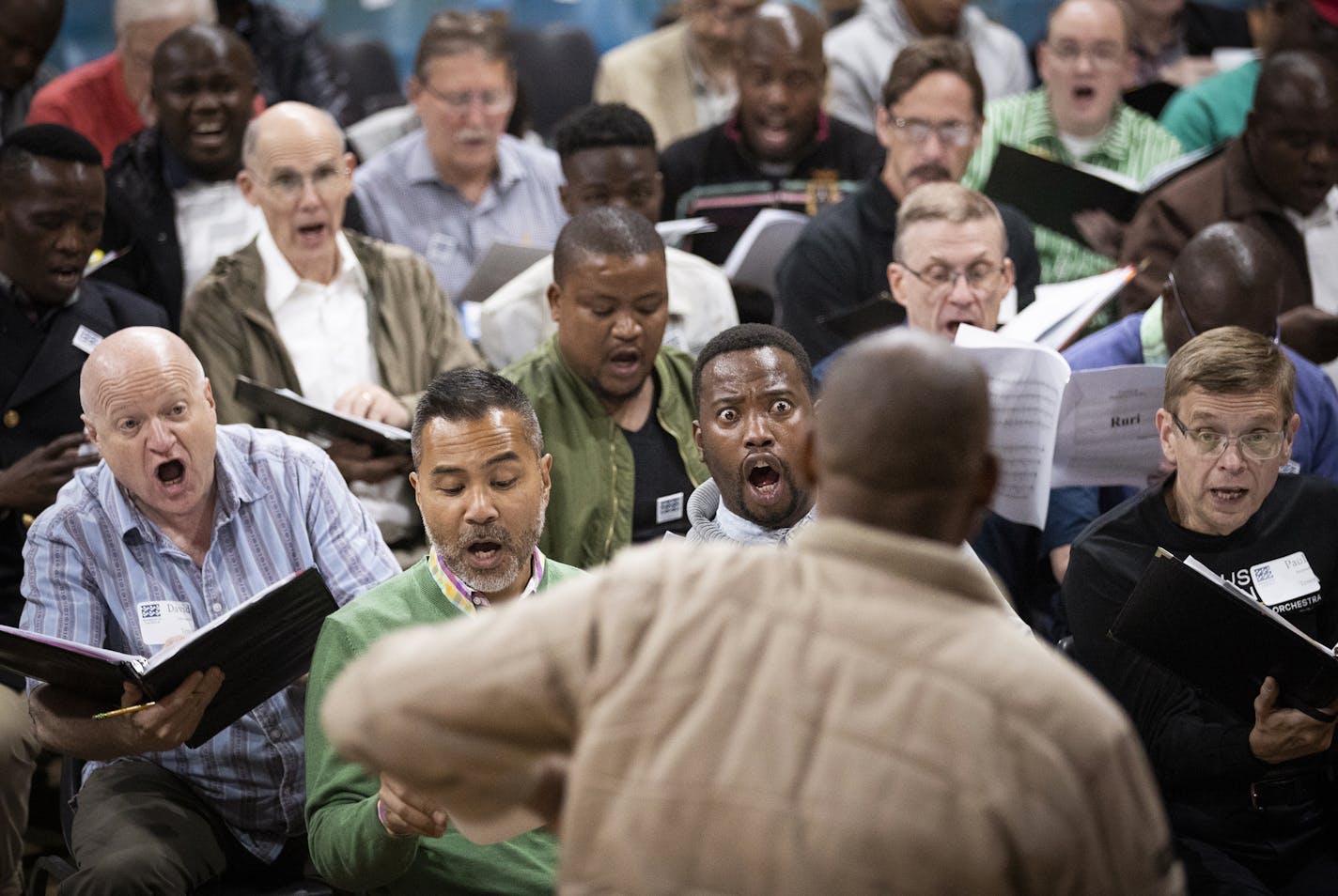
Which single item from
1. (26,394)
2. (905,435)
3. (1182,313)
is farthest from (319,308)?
(905,435)

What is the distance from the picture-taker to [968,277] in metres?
4.07

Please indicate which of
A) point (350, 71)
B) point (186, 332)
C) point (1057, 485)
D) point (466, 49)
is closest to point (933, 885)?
point (1057, 485)

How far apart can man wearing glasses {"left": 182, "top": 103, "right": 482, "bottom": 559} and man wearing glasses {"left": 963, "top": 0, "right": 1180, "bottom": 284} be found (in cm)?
194

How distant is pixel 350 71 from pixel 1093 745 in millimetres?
5340

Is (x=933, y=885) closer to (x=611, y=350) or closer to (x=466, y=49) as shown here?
(x=611, y=350)

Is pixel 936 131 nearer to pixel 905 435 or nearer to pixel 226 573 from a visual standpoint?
pixel 226 573

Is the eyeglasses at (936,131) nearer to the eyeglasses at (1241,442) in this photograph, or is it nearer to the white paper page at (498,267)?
the white paper page at (498,267)

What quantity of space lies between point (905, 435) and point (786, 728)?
289 millimetres

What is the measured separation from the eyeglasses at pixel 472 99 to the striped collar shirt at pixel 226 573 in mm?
2054

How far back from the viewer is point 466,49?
516 cm

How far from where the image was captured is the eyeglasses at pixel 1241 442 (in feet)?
10.5

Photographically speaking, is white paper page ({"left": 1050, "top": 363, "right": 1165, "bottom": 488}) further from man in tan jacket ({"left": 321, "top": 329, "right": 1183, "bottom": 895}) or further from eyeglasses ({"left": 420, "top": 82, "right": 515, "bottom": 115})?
eyeglasses ({"left": 420, "top": 82, "right": 515, "bottom": 115})

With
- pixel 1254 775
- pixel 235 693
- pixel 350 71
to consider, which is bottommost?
pixel 1254 775

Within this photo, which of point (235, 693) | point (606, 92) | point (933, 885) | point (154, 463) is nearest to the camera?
point (933, 885)
